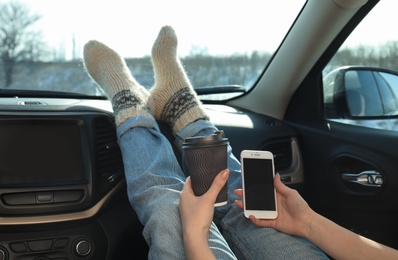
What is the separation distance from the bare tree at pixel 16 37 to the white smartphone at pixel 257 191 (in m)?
0.91

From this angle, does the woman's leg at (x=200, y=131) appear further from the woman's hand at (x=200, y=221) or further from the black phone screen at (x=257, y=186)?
the woman's hand at (x=200, y=221)

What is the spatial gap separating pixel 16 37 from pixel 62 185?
0.58 m

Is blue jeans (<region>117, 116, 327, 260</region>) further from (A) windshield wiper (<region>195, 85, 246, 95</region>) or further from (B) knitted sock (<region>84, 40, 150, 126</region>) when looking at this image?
(A) windshield wiper (<region>195, 85, 246, 95</region>)

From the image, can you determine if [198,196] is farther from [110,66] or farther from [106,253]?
[110,66]

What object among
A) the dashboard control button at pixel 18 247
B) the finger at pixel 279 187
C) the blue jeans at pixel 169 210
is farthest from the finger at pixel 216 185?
the dashboard control button at pixel 18 247

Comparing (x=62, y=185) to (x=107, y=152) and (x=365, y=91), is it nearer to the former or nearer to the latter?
(x=107, y=152)

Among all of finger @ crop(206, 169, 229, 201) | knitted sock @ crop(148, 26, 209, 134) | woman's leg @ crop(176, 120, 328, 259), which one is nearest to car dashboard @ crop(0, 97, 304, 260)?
knitted sock @ crop(148, 26, 209, 134)

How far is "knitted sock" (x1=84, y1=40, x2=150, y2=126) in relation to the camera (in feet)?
5.98

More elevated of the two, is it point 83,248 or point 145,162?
point 145,162

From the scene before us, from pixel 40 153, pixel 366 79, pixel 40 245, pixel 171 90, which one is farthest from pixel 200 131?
pixel 366 79

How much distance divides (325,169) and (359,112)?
291 mm

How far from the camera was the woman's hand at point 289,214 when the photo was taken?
1.44 m

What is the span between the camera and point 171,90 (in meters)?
1.99

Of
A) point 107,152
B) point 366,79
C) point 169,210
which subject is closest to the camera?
point 169,210
